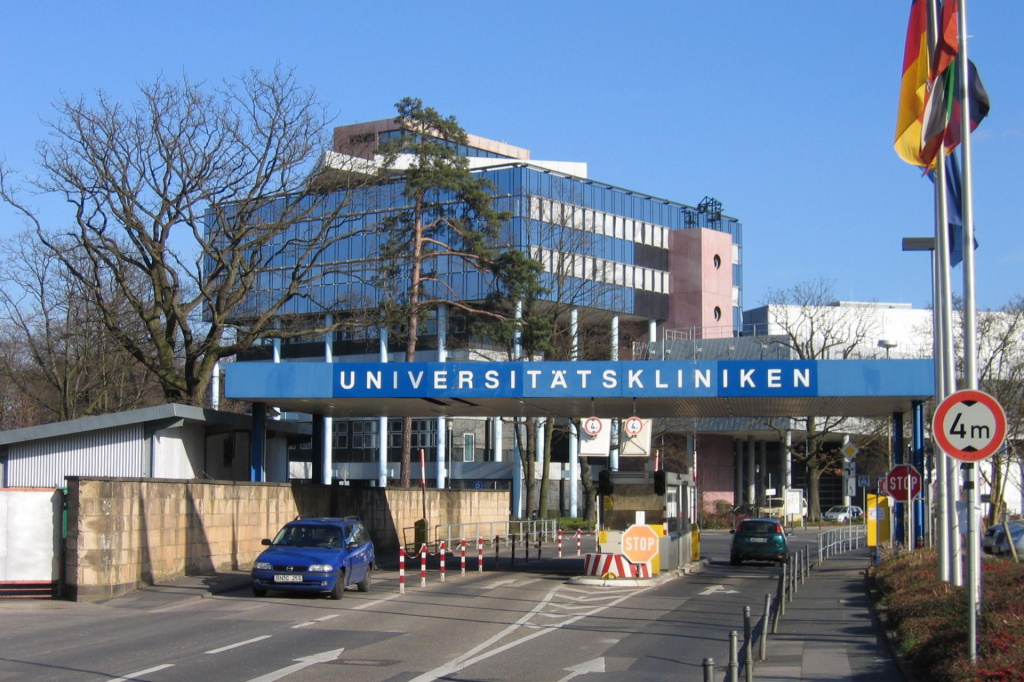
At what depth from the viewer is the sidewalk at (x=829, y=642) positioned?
40.4 ft

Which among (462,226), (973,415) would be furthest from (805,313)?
(973,415)

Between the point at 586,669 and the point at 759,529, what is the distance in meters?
23.9

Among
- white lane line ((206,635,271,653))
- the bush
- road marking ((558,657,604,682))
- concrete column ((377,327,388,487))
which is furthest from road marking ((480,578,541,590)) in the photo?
concrete column ((377,327,388,487))

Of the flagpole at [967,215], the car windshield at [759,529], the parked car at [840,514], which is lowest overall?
the parked car at [840,514]

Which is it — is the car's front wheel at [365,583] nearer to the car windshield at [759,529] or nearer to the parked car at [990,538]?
the car windshield at [759,529]

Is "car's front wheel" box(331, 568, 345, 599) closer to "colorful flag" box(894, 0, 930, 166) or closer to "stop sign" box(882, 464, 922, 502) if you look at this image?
"stop sign" box(882, 464, 922, 502)

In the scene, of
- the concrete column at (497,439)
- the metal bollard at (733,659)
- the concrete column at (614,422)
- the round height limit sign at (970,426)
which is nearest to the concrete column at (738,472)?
the concrete column at (497,439)

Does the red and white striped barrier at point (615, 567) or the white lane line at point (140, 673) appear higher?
the white lane line at point (140, 673)

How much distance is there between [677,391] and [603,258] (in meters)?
43.3

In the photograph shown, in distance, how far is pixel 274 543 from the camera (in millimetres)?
22016

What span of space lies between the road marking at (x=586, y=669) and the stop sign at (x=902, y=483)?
13.5m

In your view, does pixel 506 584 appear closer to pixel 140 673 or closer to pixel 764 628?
pixel 764 628

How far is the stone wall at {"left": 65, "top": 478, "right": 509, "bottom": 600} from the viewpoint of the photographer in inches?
824

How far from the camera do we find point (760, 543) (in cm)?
3544
